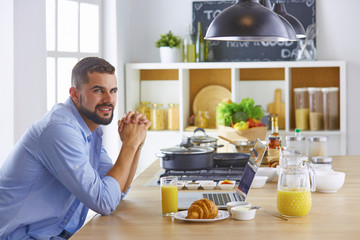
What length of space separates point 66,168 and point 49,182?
180 mm

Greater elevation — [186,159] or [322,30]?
[322,30]

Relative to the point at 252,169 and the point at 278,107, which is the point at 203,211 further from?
the point at 278,107

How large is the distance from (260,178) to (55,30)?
2.39 meters

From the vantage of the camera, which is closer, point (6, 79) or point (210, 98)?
point (6, 79)

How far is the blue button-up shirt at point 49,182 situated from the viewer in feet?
7.21

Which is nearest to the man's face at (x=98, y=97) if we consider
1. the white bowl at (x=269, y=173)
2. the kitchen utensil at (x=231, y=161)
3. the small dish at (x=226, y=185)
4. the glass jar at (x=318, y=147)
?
the small dish at (x=226, y=185)

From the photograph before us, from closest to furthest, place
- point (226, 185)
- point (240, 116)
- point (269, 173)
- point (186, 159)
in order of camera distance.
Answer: point (226, 185), point (269, 173), point (186, 159), point (240, 116)

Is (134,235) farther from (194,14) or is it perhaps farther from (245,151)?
(194,14)

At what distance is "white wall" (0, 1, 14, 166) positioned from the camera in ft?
11.5

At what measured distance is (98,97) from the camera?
8.04 ft

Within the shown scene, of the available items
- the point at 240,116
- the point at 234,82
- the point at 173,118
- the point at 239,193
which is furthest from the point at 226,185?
the point at 173,118

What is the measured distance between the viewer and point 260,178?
8.90 ft

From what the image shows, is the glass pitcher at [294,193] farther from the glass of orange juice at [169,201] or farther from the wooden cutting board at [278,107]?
the wooden cutting board at [278,107]

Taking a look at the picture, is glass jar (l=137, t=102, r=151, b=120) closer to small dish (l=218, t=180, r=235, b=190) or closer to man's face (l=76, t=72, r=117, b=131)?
small dish (l=218, t=180, r=235, b=190)
